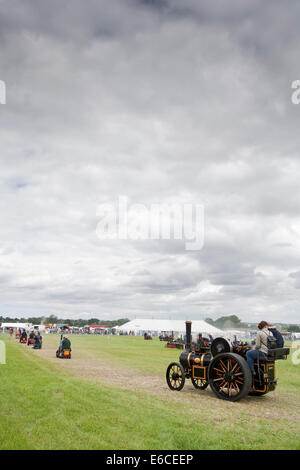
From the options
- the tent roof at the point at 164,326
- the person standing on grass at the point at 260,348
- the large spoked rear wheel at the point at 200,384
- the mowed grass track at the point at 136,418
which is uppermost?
the person standing on grass at the point at 260,348

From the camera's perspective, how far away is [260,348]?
403 inches

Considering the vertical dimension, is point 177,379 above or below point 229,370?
below

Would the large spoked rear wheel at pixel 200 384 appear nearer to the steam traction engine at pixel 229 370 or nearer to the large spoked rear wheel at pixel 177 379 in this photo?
the steam traction engine at pixel 229 370

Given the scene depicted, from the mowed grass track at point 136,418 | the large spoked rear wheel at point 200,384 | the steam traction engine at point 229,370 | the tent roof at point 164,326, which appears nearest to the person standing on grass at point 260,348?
the steam traction engine at point 229,370

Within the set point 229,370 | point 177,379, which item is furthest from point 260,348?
point 177,379

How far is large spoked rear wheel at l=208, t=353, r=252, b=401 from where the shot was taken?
9.67 meters

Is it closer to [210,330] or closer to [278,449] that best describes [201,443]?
[278,449]

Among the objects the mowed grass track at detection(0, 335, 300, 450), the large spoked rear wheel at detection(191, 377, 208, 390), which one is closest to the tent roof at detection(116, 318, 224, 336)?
the large spoked rear wheel at detection(191, 377, 208, 390)

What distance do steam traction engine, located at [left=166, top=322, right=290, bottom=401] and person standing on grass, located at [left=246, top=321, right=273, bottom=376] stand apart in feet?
0.40

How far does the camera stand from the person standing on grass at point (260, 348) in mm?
10109

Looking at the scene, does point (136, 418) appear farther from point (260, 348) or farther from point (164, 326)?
point (164, 326)

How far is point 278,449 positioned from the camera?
5.93 metres

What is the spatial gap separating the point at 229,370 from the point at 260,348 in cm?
102
